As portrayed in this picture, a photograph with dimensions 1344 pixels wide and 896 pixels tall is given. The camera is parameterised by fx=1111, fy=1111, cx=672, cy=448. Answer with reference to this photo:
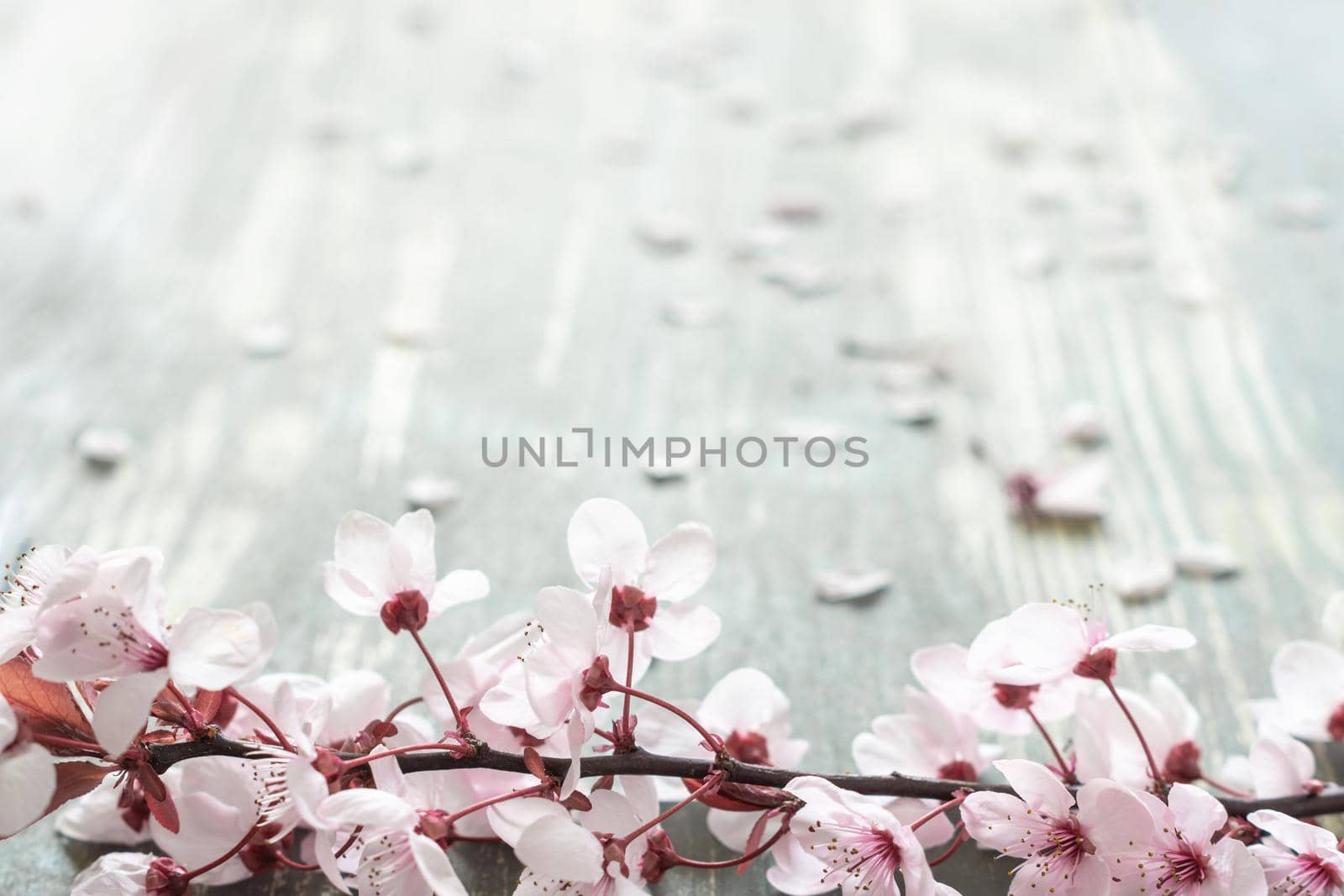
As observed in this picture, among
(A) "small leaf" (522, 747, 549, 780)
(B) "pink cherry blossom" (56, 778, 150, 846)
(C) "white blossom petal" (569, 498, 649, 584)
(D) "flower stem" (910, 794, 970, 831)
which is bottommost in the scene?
(B) "pink cherry blossom" (56, 778, 150, 846)

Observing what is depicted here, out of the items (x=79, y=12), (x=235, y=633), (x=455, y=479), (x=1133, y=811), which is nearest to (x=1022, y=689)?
(x=1133, y=811)

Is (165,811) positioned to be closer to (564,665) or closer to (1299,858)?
(564,665)

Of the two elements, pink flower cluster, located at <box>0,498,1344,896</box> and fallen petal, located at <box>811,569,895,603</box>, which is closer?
pink flower cluster, located at <box>0,498,1344,896</box>

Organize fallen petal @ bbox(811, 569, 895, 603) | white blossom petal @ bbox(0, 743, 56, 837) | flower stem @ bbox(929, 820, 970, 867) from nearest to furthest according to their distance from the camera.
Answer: white blossom petal @ bbox(0, 743, 56, 837) < flower stem @ bbox(929, 820, 970, 867) < fallen petal @ bbox(811, 569, 895, 603)

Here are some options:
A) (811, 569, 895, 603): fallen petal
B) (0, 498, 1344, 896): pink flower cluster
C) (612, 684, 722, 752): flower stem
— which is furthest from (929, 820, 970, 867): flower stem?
(811, 569, 895, 603): fallen petal

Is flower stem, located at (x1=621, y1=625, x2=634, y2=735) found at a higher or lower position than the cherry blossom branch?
higher

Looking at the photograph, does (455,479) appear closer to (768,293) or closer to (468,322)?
(468,322)

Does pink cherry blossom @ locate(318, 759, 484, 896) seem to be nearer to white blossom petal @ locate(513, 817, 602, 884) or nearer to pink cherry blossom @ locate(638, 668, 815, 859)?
white blossom petal @ locate(513, 817, 602, 884)

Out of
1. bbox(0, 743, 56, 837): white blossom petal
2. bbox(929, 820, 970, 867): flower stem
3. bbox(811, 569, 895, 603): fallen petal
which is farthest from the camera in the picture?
bbox(811, 569, 895, 603): fallen petal

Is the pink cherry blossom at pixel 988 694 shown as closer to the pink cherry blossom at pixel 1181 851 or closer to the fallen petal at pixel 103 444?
the pink cherry blossom at pixel 1181 851
